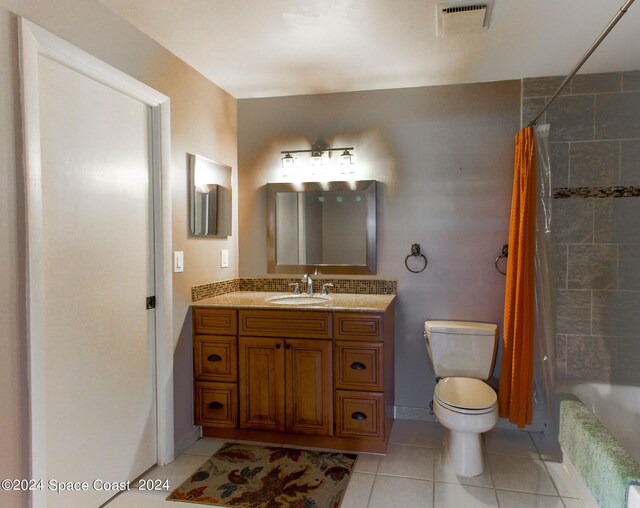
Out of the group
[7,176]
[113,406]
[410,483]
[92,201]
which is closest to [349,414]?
[410,483]

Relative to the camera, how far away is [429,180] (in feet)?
10.1

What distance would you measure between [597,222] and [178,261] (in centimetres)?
264

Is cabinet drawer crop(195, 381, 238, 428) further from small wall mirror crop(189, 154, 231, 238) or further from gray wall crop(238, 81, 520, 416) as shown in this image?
gray wall crop(238, 81, 520, 416)

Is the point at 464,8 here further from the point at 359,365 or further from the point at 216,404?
the point at 216,404

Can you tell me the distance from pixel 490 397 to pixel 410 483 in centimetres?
65

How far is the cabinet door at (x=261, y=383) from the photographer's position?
→ 2.64 meters

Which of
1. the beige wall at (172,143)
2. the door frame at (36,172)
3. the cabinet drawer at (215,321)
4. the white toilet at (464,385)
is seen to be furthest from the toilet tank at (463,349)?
the door frame at (36,172)

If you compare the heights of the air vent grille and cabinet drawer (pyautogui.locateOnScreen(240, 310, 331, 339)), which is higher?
the air vent grille

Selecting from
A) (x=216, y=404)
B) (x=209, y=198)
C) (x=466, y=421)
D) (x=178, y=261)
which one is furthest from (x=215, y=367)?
(x=466, y=421)

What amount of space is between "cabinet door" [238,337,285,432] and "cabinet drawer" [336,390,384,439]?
362mm

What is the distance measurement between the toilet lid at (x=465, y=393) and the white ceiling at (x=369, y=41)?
1.95m

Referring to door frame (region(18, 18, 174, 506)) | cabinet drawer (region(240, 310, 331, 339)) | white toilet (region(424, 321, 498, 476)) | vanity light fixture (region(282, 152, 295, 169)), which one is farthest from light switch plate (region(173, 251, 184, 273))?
white toilet (region(424, 321, 498, 476))

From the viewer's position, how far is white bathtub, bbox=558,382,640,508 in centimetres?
240

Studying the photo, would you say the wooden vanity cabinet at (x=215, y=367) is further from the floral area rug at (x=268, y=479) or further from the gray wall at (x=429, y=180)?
the gray wall at (x=429, y=180)
